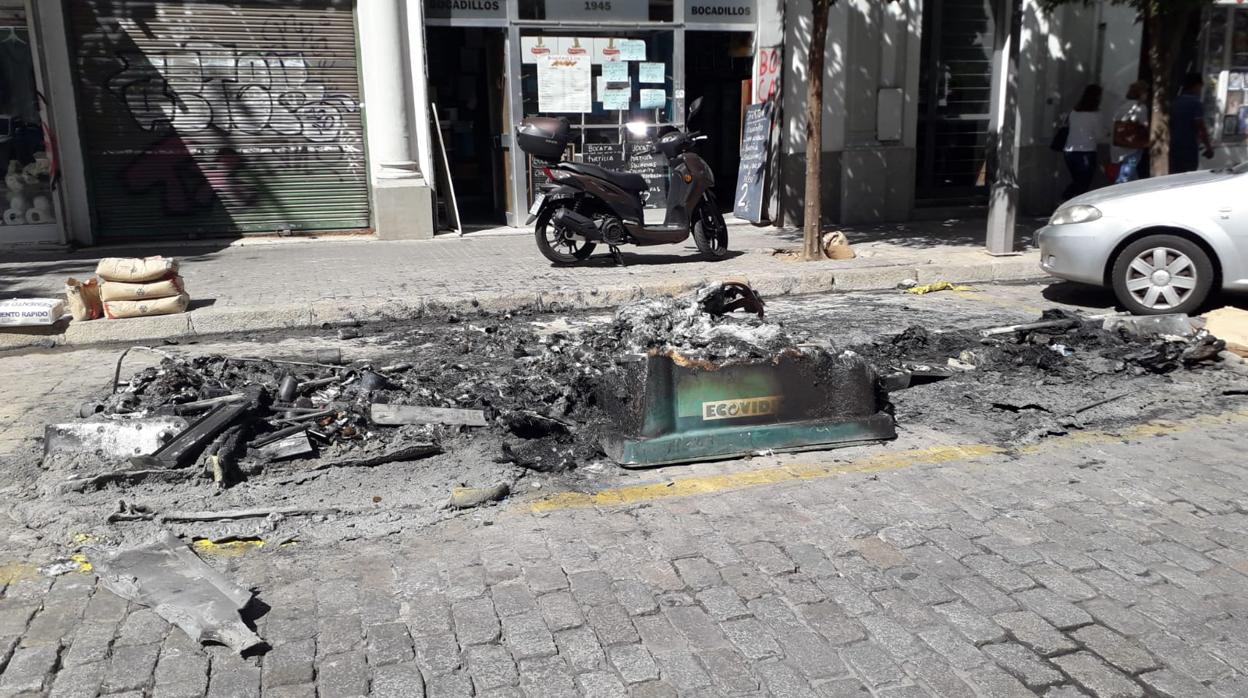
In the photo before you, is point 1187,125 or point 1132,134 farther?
point 1187,125

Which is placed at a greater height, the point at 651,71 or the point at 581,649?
the point at 651,71

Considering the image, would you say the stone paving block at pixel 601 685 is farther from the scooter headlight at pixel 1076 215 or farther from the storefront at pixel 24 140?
the storefront at pixel 24 140

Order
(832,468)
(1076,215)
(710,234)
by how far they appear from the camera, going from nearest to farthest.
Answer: (832,468) < (1076,215) < (710,234)

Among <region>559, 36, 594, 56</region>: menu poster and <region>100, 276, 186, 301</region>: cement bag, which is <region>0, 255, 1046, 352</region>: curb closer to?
<region>100, 276, 186, 301</region>: cement bag

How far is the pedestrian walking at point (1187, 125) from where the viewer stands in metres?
13.2

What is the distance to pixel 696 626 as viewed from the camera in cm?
335

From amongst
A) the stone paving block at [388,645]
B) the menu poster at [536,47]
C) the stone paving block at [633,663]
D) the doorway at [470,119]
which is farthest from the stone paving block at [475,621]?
the menu poster at [536,47]

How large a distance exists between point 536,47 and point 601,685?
11660 mm

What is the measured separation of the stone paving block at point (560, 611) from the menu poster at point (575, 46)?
1117 centimetres

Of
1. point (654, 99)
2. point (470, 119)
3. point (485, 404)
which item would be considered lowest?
point (485, 404)

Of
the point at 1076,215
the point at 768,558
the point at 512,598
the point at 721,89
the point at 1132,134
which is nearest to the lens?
the point at 512,598

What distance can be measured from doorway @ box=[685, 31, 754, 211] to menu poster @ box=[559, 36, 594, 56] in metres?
2.36

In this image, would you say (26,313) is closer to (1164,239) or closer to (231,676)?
(231,676)

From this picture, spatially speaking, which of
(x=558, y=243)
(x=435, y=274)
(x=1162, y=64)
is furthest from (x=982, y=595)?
(x=1162, y=64)
